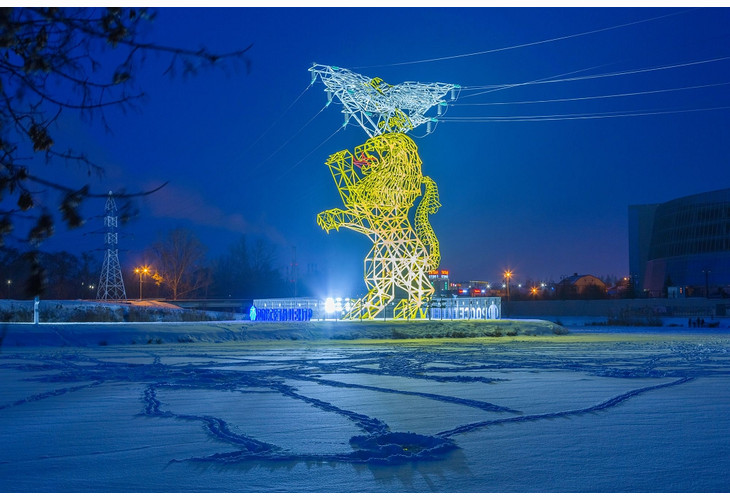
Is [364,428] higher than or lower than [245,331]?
lower

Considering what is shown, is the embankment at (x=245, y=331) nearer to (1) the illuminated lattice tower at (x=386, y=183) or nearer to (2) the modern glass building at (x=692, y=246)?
(1) the illuminated lattice tower at (x=386, y=183)

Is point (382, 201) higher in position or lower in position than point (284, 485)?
higher

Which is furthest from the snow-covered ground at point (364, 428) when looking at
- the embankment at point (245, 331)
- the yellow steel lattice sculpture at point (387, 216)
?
the yellow steel lattice sculpture at point (387, 216)

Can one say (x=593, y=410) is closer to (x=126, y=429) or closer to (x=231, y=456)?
(x=231, y=456)

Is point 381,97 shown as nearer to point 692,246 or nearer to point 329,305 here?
point 329,305

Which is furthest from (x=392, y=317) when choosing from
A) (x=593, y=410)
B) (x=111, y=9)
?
(x=111, y=9)

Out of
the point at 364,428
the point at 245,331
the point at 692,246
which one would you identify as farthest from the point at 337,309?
the point at 692,246

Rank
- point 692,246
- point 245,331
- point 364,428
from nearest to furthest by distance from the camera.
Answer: point 364,428, point 245,331, point 692,246
